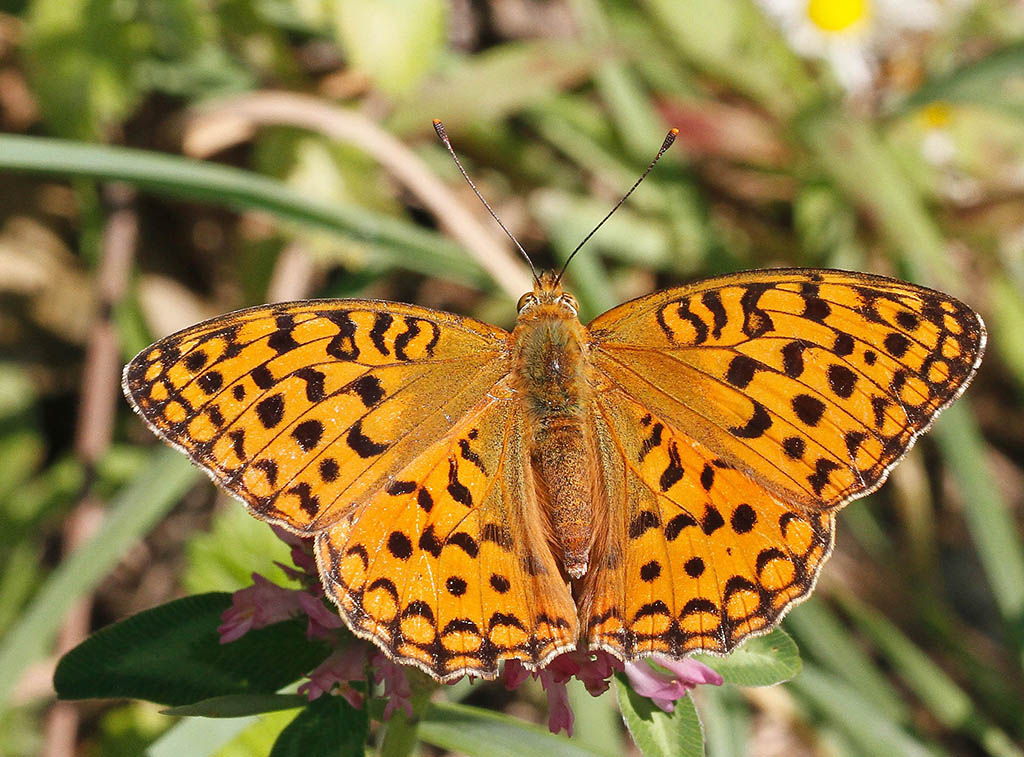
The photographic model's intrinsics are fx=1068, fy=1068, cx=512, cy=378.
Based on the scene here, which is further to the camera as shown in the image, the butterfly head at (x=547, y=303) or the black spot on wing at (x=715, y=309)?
the butterfly head at (x=547, y=303)

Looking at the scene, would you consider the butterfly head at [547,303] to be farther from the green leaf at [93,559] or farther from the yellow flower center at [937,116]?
the yellow flower center at [937,116]

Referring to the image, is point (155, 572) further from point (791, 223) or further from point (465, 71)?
point (791, 223)

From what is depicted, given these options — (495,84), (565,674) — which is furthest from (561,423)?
(495,84)

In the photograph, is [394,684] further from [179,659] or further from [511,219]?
[511,219]

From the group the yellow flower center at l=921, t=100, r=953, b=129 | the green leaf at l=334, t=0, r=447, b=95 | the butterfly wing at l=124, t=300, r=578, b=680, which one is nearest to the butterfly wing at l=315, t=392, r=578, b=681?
the butterfly wing at l=124, t=300, r=578, b=680

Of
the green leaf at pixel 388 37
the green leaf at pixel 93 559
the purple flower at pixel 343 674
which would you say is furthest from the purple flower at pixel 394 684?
the green leaf at pixel 388 37

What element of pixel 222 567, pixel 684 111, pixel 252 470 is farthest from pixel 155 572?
pixel 684 111
